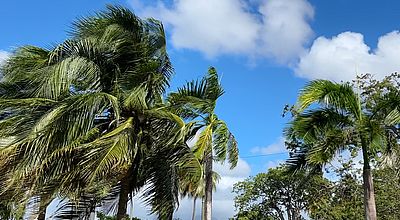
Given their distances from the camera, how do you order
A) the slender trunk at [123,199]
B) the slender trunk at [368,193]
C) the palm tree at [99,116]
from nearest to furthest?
the palm tree at [99,116], the slender trunk at [123,199], the slender trunk at [368,193]

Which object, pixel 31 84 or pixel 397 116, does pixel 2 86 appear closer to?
pixel 31 84

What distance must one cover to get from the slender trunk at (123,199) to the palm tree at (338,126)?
3.72m

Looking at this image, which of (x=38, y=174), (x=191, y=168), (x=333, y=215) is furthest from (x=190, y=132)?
(x=333, y=215)

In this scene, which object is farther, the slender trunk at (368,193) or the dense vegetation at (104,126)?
the slender trunk at (368,193)

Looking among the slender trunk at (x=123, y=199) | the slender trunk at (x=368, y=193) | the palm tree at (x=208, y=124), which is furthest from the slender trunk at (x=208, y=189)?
the slender trunk at (x=368, y=193)

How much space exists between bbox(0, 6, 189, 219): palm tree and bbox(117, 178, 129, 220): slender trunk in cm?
2

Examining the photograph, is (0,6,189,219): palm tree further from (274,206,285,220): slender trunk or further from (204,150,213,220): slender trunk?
(274,206,285,220): slender trunk

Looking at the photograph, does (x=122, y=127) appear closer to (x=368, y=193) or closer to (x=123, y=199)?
(x=123, y=199)

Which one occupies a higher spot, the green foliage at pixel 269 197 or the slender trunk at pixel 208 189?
the green foliage at pixel 269 197

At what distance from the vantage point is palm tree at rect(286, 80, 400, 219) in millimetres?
10086

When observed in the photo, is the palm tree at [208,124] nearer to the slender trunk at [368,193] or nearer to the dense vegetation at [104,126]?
the dense vegetation at [104,126]

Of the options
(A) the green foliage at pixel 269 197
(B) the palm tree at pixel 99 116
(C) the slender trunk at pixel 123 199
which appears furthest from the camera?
(A) the green foliage at pixel 269 197

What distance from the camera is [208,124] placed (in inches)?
394

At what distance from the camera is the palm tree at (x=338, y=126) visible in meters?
10.1
